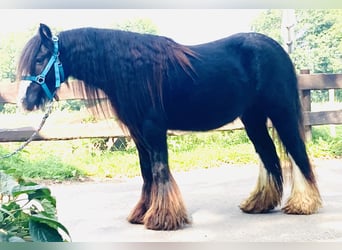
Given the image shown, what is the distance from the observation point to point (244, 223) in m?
1.71

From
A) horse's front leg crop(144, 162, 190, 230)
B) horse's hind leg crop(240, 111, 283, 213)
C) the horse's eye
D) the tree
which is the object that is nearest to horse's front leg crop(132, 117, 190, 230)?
horse's front leg crop(144, 162, 190, 230)

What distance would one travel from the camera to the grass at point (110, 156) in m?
1.73

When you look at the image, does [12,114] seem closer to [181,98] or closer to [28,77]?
[28,77]

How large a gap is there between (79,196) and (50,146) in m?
0.19

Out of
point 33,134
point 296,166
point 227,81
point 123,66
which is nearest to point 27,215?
point 33,134

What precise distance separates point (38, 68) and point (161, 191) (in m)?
0.53

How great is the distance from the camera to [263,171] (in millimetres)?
1755

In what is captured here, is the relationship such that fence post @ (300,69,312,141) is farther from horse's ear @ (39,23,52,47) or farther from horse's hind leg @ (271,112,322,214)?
horse's ear @ (39,23,52,47)

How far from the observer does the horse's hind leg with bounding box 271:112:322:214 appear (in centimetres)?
174

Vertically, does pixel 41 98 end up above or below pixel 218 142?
above

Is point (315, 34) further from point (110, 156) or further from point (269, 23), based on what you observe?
point (110, 156)

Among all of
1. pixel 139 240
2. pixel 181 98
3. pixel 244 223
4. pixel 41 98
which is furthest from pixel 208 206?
pixel 41 98

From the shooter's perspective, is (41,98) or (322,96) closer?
(41,98)

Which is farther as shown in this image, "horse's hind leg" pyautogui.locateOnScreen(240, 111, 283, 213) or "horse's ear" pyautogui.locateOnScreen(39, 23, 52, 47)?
"horse's hind leg" pyautogui.locateOnScreen(240, 111, 283, 213)
